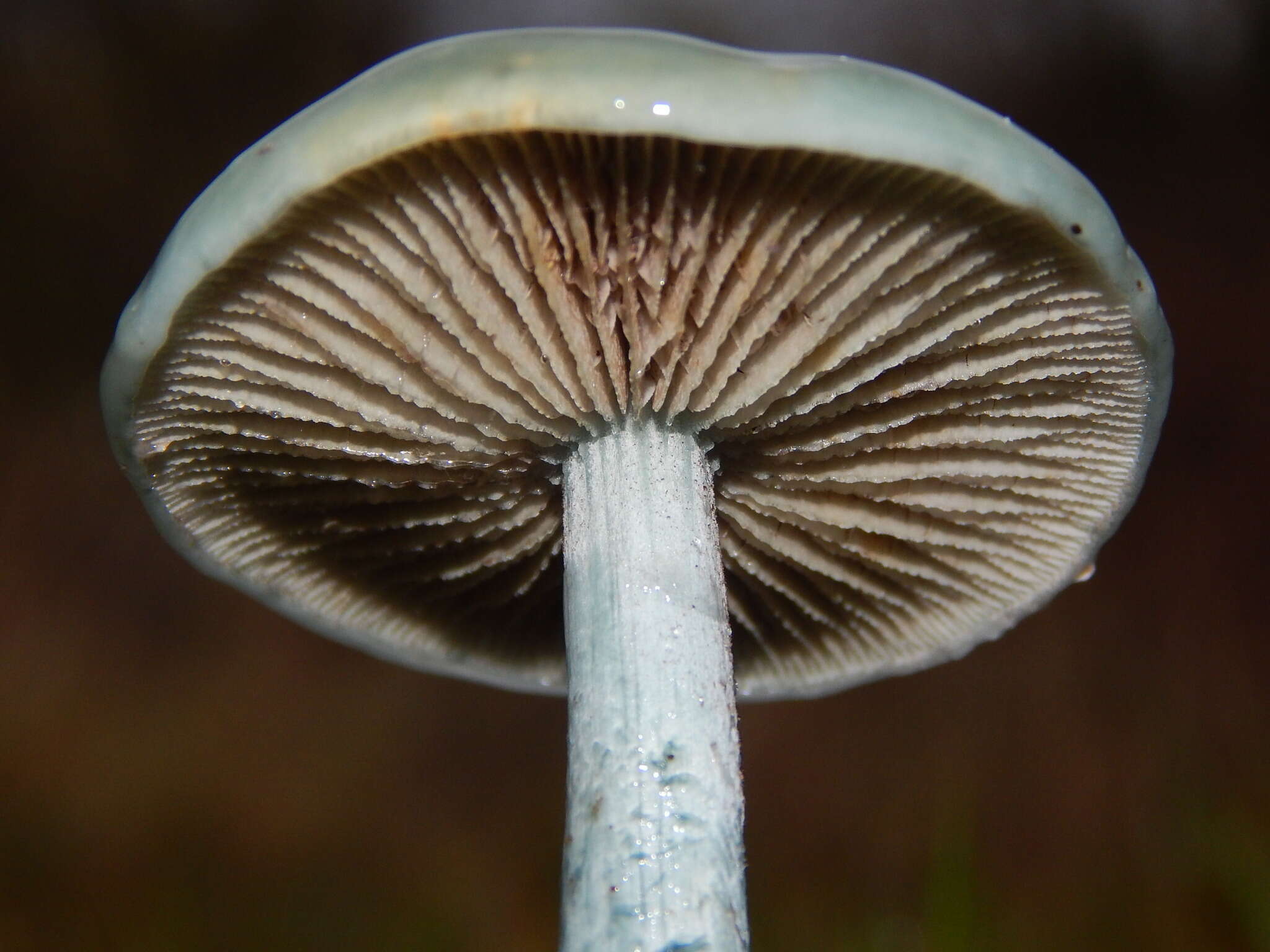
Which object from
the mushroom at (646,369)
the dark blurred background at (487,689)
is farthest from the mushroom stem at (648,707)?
the dark blurred background at (487,689)

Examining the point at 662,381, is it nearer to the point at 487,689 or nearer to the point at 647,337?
the point at 647,337

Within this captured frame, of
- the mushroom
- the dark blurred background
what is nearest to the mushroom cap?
the mushroom

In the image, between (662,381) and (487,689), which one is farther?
(487,689)

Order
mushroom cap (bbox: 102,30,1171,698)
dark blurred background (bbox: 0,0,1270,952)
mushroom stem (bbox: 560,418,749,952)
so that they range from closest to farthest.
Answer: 1. mushroom cap (bbox: 102,30,1171,698)
2. mushroom stem (bbox: 560,418,749,952)
3. dark blurred background (bbox: 0,0,1270,952)

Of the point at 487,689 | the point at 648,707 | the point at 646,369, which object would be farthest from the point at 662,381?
the point at 487,689

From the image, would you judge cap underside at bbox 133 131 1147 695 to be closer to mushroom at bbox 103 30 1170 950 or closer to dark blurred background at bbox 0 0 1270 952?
mushroom at bbox 103 30 1170 950

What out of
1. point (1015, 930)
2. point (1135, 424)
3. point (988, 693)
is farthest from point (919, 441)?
point (988, 693)

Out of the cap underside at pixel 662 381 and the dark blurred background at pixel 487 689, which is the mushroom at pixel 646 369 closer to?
the cap underside at pixel 662 381
